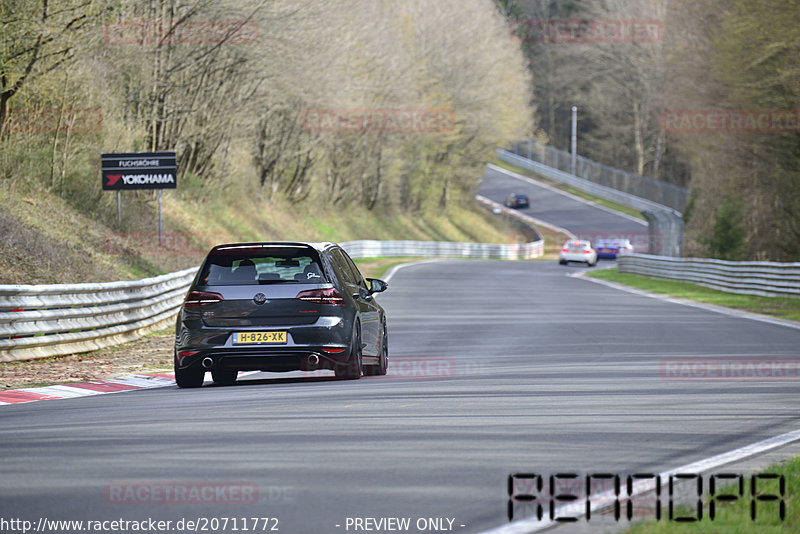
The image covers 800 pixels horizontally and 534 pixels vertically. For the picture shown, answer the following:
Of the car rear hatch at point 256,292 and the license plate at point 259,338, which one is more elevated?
the car rear hatch at point 256,292

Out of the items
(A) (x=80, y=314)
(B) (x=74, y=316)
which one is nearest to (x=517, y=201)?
(A) (x=80, y=314)

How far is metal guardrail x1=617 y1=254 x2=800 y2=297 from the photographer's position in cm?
3241

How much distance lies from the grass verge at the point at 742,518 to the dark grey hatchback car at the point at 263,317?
6.64 m

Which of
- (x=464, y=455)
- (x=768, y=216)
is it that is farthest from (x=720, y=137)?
(x=464, y=455)

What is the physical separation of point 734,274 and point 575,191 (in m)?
81.3

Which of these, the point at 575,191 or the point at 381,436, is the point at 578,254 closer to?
the point at 575,191

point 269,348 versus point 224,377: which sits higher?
point 269,348

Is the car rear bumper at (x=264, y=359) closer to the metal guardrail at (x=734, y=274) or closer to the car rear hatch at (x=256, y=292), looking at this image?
the car rear hatch at (x=256, y=292)

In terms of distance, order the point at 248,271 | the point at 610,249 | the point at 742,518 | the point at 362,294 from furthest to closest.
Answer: the point at 610,249 → the point at 362,294 → the point at 248,271 → the point at 742,518

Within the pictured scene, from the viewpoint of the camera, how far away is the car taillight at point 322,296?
13.1 meters

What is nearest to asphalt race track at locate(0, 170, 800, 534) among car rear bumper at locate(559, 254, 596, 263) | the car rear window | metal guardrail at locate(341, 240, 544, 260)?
the car rear window

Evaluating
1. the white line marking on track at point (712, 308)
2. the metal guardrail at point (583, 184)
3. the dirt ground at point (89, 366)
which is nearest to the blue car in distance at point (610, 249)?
the metal guardrail at point (583, 184)

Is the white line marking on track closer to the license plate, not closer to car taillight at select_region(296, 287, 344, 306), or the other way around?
car taillight at select_region(296, 287, 344, 306)

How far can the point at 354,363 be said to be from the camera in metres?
13.6
